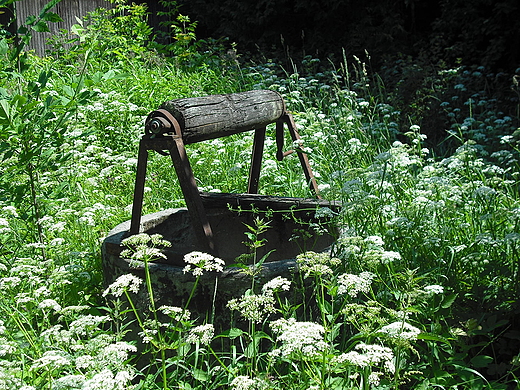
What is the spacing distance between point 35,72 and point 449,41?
6137mm

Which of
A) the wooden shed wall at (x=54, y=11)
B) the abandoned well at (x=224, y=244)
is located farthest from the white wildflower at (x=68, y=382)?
the wooden shed wall at (x=54, y=11)

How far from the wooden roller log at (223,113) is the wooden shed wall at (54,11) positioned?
24.0ft

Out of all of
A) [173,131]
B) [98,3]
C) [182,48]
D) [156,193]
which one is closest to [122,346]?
[173,131]

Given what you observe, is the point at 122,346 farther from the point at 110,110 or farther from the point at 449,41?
the point at 449,41

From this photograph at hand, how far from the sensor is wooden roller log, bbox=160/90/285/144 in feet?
8.79

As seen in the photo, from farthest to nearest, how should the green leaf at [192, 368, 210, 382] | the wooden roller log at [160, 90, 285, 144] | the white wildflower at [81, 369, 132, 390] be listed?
the wooden roller log at [160, 90, 285, 144], the green leaf at [192, 368, 210, 382], the white wildflower at [81, 369, 132, 390]

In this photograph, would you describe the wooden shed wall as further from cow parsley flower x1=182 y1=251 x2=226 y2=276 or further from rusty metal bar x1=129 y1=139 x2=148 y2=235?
cow parsley flower x1=182 y1=251 x2=226 y2=276

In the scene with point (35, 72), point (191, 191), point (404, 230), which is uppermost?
point (35, 72)

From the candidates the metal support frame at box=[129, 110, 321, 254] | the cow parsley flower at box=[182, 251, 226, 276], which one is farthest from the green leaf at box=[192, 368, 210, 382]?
the metal support frame at box=[129, 110, 321, 254]

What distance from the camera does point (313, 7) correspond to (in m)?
9.38

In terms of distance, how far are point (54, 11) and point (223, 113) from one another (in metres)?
7.89

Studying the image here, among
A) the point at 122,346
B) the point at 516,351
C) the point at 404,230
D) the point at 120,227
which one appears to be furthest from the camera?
the point at 120,227

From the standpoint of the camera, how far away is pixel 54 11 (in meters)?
9.54

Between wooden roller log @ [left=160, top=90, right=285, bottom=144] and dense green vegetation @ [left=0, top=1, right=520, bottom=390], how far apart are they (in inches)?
17.7
